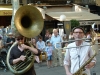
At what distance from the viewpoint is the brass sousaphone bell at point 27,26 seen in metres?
4.97

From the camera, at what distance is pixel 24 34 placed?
4.91m

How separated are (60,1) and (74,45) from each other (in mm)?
21447

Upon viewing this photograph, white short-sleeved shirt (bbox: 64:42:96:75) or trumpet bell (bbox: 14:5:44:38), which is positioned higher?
Result: trumpet bell (bbox: 14:5:44:38)

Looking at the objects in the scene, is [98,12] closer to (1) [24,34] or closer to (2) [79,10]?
(2) [79,10]

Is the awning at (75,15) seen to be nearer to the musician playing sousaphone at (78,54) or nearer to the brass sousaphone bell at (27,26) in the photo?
the brass sousaphone bell at (27,26)

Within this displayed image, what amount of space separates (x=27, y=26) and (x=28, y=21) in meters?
0.10

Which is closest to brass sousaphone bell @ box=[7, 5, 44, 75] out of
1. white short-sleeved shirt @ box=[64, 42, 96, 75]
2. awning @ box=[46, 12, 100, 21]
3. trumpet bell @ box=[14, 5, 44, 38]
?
trumpet bell @ box=[14, 5, 44, 38]

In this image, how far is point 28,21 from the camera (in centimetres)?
530

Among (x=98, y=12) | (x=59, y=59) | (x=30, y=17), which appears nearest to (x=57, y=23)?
(x=98, y=12)

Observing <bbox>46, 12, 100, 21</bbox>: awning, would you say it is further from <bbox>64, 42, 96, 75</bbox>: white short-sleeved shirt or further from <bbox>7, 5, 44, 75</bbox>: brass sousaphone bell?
<bbox>64, 42, 96, 75</bbox>: white short-sleeved shirt

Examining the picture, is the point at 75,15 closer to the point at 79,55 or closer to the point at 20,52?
the point at 20,52

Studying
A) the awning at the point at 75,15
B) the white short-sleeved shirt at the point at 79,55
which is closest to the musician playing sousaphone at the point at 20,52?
the white short-sleeved shirt at the point at 79,55

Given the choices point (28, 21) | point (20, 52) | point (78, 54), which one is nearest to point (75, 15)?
point (28, 21)

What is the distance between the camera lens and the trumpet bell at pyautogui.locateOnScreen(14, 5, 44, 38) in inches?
201
